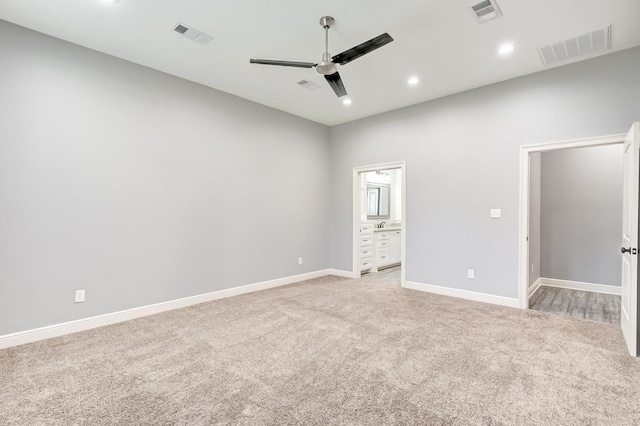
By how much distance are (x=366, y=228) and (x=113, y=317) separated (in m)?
4.40

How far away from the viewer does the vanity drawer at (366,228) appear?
238 inches

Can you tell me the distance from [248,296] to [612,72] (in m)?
5.25

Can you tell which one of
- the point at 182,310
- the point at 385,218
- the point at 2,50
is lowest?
the point at 182,310

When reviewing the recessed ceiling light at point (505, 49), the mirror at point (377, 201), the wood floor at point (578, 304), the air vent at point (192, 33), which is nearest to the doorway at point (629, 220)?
the wood floor at point (578, 304)

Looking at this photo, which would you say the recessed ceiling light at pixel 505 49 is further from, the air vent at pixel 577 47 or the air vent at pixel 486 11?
the air vent at pixel 486 11

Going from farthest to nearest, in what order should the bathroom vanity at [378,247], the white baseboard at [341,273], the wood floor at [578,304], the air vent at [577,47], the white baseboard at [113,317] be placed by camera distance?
the bathroom vanity at [378,247] → the white baseboard at [341,273] → the wood floor at [578,304] → the air vent at [577,47] → the white baseboard at [113,317]

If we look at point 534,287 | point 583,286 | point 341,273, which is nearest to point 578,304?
point 534,287

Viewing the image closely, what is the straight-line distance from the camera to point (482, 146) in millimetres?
4238

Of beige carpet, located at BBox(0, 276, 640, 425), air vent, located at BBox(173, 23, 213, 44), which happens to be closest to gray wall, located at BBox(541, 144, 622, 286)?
beige carpet, located at BBox(0, 276, 640, 425)

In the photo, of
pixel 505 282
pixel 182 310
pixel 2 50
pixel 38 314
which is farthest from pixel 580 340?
pixel 2 50

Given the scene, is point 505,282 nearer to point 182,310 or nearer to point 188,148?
point 182,310

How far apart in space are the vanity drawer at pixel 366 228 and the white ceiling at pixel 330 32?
2826 millimetres

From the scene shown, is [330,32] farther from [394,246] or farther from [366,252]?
[394,246]

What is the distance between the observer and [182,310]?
3844 mm
